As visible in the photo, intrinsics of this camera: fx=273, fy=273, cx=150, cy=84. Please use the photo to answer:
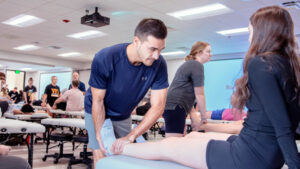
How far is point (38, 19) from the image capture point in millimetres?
5691

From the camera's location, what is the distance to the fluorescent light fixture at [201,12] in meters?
4.61

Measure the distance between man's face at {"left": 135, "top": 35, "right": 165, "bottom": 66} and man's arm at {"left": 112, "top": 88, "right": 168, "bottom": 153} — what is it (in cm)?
24

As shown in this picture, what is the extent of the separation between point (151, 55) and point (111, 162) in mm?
516

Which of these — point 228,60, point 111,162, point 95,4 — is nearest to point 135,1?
point 95,4

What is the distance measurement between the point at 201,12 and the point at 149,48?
390 cm

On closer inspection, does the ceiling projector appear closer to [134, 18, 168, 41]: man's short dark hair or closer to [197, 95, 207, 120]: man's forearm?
[197, 95, 207, 120]: man's forearm

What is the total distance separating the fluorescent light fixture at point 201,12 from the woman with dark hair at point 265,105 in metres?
3.73

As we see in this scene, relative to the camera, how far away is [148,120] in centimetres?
140

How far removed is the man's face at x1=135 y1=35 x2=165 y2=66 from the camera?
49.8 inches

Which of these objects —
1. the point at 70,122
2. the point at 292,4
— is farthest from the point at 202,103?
the point at 292,4

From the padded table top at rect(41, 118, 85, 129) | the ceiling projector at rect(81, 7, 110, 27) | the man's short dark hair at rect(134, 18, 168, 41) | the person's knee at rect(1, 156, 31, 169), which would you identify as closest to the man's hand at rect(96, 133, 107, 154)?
the person's knee at rect(1, 156, 31, 169)

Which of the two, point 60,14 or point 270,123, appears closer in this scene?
point 270,123

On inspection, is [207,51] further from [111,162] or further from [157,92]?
[111,162]

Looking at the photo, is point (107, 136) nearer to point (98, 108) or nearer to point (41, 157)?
point (98, 108)
